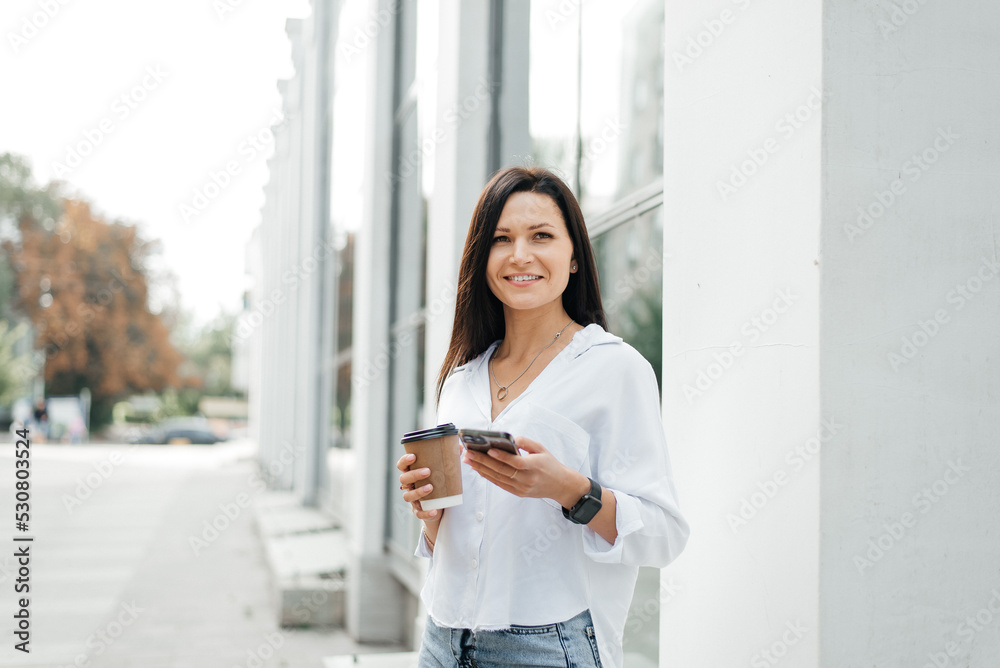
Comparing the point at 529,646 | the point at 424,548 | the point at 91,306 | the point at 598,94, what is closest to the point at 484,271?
the point at 424,548

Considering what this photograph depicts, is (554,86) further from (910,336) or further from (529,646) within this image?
(529,646)

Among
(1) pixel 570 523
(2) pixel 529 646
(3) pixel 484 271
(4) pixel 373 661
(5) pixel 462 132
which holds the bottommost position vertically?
(4) pixel 373 661

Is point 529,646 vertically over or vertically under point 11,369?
over

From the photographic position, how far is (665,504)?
1.67 meters

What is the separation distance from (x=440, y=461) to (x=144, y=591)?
749 centimetres

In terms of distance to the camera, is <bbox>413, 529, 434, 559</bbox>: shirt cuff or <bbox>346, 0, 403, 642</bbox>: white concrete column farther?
<bbox>346, 0, 403, 642</bbox>: white concrete column

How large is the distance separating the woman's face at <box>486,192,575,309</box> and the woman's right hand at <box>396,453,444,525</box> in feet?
1.43

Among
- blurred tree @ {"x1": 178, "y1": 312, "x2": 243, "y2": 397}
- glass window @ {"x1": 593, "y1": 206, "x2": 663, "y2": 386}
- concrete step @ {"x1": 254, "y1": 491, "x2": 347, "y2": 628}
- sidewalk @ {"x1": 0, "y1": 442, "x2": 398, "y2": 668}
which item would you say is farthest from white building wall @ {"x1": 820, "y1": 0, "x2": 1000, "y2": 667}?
blurred tree @ {"x1": 178, "y1": 312, "x2": 243, "y2": 397}

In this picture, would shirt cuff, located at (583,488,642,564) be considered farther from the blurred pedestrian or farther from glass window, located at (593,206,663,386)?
the blurred pedestrian

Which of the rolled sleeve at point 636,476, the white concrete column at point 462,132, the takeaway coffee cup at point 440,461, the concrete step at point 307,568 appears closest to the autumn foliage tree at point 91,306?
the concrete step at point 307,568

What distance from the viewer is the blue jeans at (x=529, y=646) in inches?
67.6

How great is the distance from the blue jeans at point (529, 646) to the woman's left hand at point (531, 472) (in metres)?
0.32

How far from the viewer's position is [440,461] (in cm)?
177

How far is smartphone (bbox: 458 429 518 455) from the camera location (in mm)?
1511
